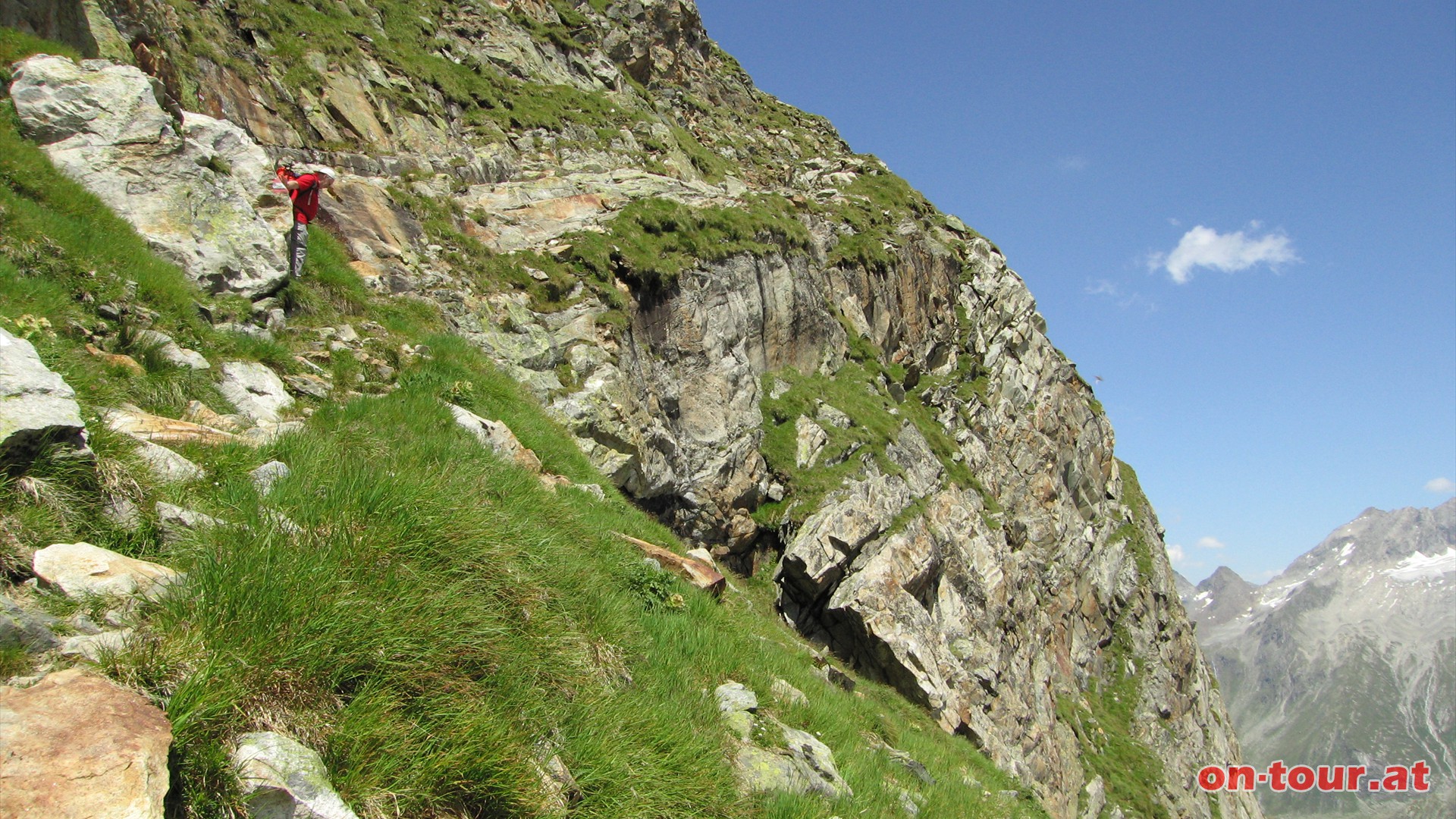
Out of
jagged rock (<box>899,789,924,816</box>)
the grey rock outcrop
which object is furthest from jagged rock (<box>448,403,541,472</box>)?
jagged rock (<box>899,789,924,816</box>)

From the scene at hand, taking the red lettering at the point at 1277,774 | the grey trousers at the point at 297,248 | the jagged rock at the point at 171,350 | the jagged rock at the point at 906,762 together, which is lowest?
the red lettering at the point at 1277,774

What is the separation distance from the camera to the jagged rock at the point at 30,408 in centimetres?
371

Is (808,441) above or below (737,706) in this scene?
above

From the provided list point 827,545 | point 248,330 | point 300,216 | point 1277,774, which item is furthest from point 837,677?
point 1277,774

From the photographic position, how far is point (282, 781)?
279 centimetres

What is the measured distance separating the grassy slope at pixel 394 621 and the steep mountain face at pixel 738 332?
7.90m

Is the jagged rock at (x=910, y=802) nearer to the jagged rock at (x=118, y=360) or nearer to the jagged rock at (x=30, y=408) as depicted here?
the jagged rock at (x=30, y=408)

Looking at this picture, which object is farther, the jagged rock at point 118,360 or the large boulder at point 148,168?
the large boulder at point 148,168

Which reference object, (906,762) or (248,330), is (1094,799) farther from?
(248,330)

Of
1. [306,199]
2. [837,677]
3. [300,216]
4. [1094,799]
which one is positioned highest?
[306,199]

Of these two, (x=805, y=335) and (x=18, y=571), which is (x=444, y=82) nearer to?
(x=805, y=335)

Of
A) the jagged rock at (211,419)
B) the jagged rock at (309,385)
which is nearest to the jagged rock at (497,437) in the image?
the jagged rock at (309,385)

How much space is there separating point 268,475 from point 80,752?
287 cm

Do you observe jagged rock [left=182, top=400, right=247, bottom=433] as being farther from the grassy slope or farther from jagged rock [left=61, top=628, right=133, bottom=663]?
jagged rock [left=61, top=628, right=133, bottom=663]
